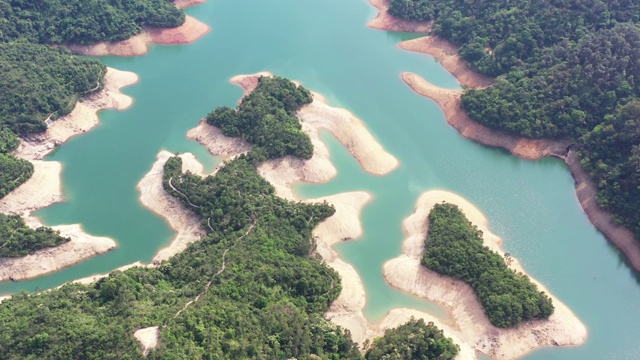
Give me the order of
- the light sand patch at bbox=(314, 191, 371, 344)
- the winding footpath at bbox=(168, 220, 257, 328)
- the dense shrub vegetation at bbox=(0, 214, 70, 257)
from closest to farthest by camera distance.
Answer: the winding footpath at bbox=(168, 220, 257, 328), the light sand patch at bbox=(314, 191, 371, 344), the dense shrub vegetation at bbox=(0, 214, 70, 257)

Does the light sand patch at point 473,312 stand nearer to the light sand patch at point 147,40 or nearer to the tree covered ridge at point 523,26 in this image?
the tree covered ridge at point 523,26

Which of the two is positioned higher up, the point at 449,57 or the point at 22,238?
the point at 449,57

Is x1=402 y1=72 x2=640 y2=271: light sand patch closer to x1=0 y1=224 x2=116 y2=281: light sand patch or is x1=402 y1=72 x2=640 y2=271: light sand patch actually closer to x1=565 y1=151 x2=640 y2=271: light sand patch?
x1=565 y1=151 x2=640 y2=271: light sand patch

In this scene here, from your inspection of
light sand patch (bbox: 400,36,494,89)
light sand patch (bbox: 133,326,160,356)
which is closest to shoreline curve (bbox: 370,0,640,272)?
light sand patch (bbox: 400,36,494,89)

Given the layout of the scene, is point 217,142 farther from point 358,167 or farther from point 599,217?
point 599,217

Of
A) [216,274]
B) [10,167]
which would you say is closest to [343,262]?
[216,274]

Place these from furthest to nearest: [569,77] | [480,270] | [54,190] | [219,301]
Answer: [569,77]
[54,190]
[480,270]
[219,301]
